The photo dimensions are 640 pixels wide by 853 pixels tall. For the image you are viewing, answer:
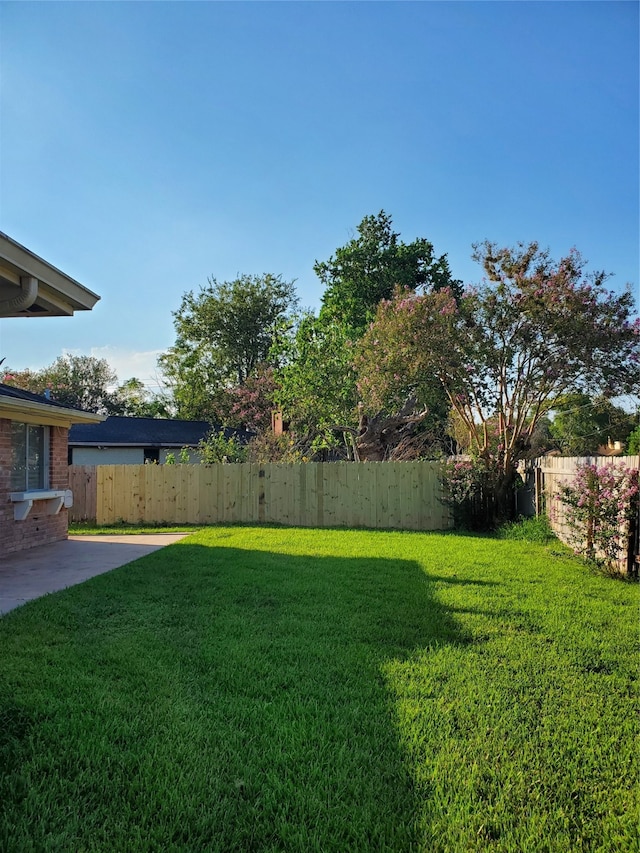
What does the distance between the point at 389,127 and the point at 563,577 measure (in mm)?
7774

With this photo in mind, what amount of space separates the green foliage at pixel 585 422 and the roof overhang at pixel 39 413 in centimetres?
932

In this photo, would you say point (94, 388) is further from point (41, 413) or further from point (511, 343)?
point (511, 343)

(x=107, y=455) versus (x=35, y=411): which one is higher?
(x=35, y=411)

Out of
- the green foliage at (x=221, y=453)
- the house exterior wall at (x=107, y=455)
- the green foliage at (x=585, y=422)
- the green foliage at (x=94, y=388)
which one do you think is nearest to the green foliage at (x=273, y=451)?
the green foliage at (x=221, y=453)

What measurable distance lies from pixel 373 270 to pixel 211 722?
70.9 ft

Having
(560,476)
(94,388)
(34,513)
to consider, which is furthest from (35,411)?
(94,388)

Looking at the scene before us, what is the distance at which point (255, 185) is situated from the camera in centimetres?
1123

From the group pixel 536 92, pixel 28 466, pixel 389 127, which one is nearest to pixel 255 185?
pixel 389 127

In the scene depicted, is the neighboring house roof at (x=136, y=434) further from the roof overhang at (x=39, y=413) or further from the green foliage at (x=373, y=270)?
the roof overhang at (x=39, y=413)

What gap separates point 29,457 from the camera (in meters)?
9.62

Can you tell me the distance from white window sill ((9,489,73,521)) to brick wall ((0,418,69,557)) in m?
0.08

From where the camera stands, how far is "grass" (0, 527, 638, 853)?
221cm

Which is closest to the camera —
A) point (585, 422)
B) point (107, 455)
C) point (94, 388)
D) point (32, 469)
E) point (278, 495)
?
point (32, 469)

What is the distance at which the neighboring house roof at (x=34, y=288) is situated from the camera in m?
3.15
